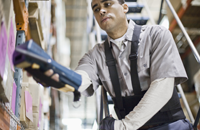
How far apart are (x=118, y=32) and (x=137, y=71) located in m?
0.45

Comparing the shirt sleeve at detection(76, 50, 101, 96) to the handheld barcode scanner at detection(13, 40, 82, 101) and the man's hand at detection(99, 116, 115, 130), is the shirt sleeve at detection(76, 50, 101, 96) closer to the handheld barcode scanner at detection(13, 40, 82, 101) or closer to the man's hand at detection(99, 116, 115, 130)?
the man's hand at detection(99, 116, 115, 130)

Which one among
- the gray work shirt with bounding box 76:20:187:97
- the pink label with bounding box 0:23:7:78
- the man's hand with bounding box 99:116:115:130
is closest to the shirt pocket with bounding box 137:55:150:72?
the gray work shirt with bounding box 76:20:187:97

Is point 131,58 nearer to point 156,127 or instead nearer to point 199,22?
point 156,127

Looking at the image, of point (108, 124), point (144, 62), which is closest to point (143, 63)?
point (144, 62)

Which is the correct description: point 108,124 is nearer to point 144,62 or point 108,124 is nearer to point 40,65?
point 144,62

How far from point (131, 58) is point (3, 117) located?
104 centimetres

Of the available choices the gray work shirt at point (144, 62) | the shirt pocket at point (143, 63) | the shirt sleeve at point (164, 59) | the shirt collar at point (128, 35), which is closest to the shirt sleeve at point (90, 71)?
the gray work shirt at point (144, 62)

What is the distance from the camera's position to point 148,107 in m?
1.57

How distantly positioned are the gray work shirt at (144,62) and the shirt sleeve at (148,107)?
0.26 ft

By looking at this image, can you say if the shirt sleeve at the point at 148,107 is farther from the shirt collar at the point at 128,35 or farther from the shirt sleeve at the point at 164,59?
the shirt collar at the point at 128,35

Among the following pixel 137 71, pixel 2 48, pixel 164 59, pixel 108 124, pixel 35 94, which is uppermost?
pixel 2 48

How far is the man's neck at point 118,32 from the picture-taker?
6.78ft

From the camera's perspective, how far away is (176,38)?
8969mm

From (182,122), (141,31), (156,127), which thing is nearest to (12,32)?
(141,31)
